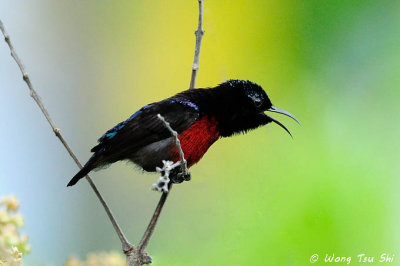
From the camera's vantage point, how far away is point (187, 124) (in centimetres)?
329

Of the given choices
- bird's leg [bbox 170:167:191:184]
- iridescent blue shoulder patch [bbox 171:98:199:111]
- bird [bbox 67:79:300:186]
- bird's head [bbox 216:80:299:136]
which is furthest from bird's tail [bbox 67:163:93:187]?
bird's head [bbox 216:80:299:136]

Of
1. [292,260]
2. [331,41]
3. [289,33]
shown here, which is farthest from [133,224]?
[331,41]

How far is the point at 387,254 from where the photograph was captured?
11.1ft

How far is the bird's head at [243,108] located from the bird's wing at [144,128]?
0.70 ft

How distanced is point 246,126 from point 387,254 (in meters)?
1.17

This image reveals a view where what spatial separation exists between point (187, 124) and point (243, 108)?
0.42 meters

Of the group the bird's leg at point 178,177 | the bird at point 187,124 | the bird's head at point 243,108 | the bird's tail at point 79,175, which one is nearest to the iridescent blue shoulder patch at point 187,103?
the bird at point 187,124

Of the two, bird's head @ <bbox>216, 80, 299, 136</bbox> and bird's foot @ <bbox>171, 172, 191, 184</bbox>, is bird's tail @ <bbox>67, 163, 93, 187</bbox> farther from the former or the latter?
bird's head @ <bbox>216, 80, 299, 136</bbox>

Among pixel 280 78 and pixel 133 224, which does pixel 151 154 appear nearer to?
pixel 133 224

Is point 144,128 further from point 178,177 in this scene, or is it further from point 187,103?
point 178,177

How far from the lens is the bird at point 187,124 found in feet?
10.2

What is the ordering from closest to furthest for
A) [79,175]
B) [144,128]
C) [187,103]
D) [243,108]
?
[79,175]
[144,128]
[187,103]
[243,108]

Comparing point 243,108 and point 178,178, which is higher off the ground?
point 243,108

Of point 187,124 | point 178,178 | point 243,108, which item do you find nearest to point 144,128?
point 187,124
